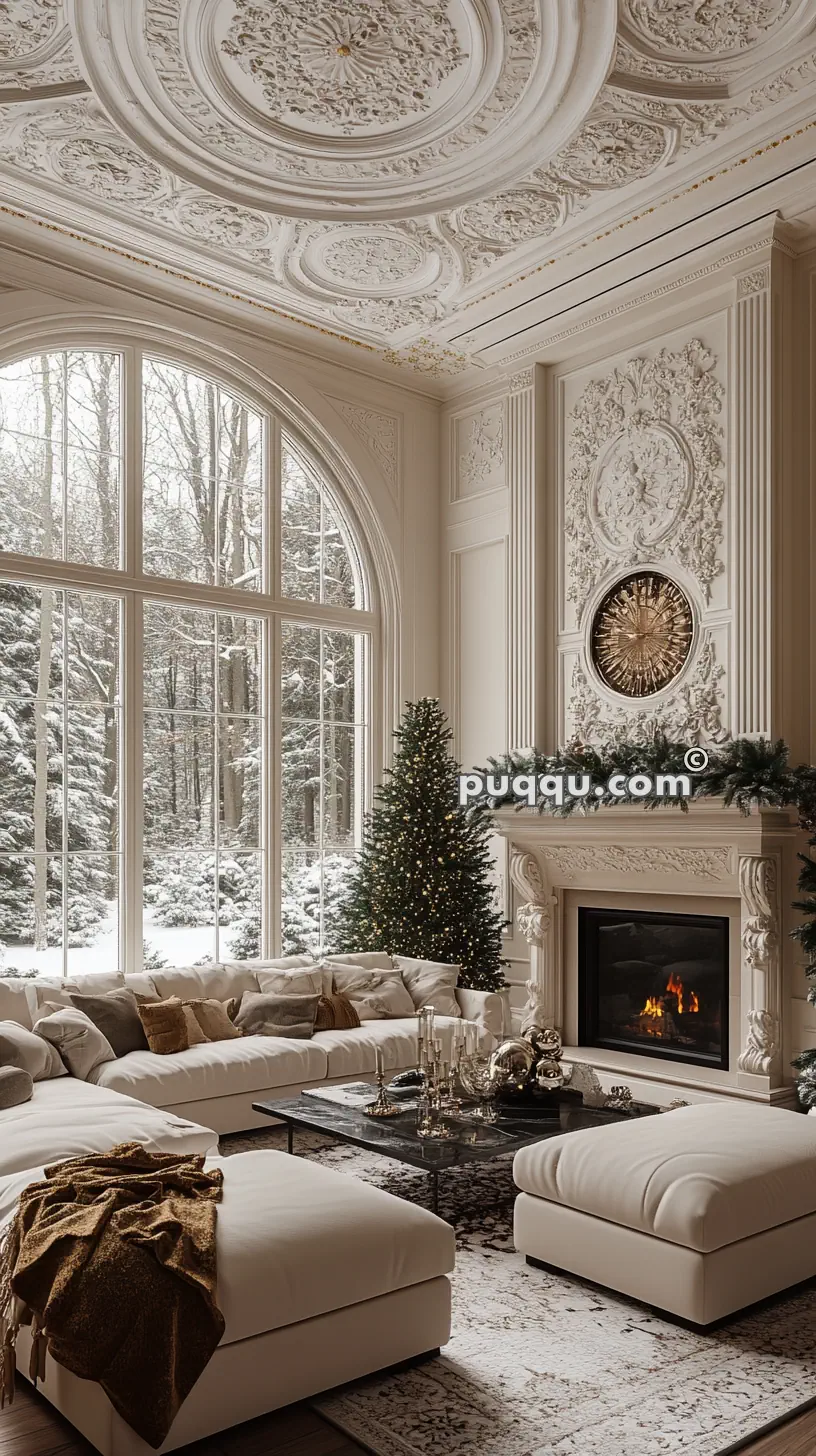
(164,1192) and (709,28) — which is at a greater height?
(709,28)

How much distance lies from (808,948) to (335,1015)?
261cm

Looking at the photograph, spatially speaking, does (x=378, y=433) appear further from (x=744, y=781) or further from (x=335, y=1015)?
(x=335, y=1015)

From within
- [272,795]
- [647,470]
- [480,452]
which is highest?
[480,452]

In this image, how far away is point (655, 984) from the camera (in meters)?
7.09

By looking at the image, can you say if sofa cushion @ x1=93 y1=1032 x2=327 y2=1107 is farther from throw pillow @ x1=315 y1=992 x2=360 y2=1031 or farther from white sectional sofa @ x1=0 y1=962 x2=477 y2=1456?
white sectional sofa @ x1=0 y1=962 x2=477 y2=1456

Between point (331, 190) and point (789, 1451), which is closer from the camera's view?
point (789, 1451)

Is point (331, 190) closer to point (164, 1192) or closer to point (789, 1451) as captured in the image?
point (164, 1192)

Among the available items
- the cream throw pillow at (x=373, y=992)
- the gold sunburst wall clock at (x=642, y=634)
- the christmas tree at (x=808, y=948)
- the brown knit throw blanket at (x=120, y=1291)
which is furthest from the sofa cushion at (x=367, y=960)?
the brown knit throw blanket at (x=120, y=1291)

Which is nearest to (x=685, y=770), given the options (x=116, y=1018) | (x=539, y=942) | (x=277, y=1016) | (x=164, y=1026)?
(x=539, y=942)

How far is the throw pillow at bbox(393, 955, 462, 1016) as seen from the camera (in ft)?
22.0

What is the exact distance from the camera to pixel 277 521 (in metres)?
7.93

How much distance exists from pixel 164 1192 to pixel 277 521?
5.55 metres

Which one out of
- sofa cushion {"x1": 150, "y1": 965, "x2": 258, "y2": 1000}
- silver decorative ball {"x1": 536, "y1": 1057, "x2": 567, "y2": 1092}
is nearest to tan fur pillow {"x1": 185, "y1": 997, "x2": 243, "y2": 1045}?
sofa cushion {"x1": 150, "y1": 965, "x2": 258, "y2": 1000}

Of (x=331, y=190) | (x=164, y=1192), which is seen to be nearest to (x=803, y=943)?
(x=164, y=1192)
